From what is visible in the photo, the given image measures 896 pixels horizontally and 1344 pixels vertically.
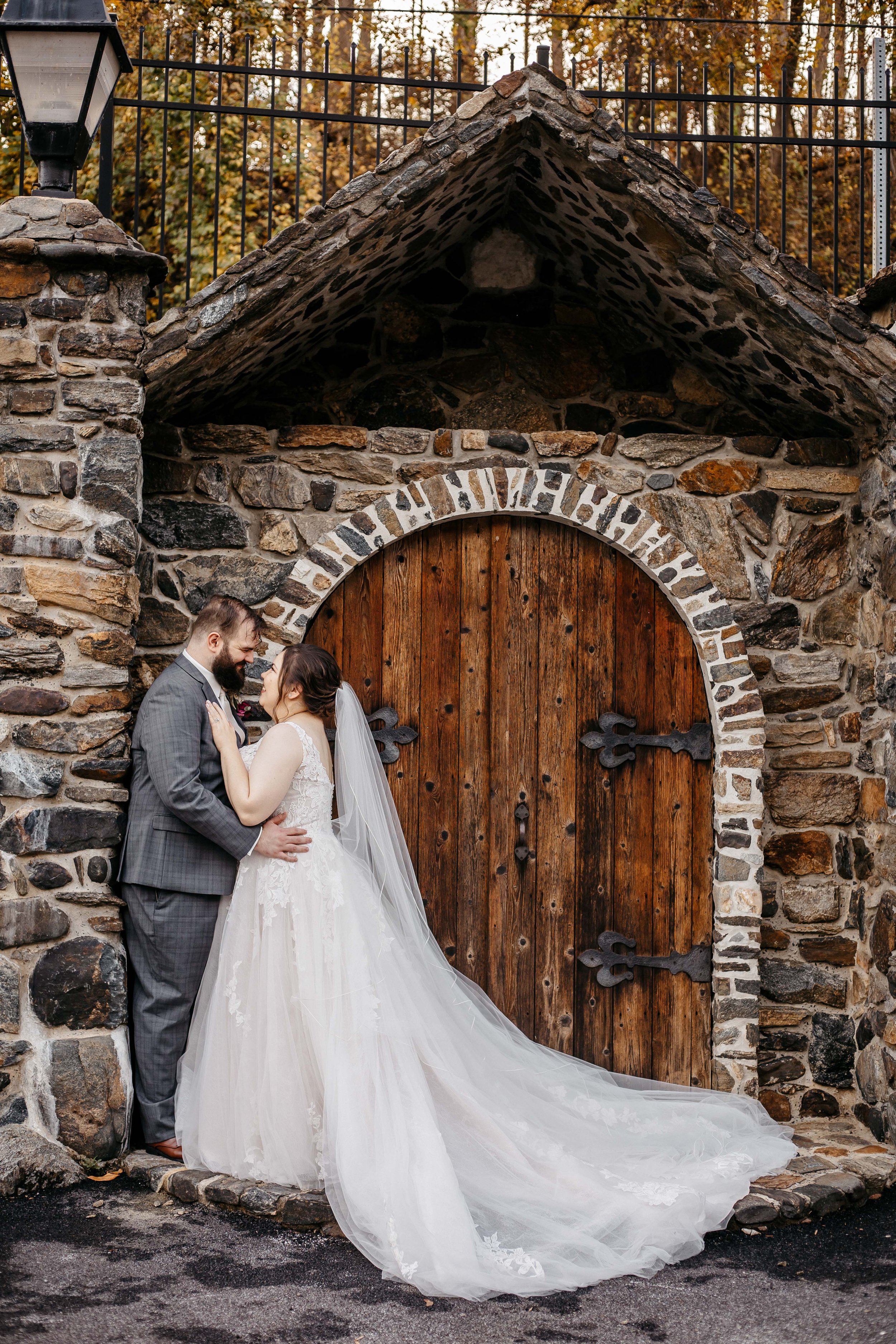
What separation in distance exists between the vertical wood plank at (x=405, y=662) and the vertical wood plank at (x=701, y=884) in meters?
1.14

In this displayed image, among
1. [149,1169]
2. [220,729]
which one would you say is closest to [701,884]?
[220,729]

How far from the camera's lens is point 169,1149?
3891mm

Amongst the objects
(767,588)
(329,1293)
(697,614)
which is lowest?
(329,1293)

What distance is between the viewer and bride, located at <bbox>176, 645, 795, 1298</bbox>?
331 centimetres

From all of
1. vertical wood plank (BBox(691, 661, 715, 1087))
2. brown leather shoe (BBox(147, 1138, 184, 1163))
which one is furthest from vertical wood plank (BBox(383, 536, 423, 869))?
brown leather shoe (BBox(147, 1138, 184, 1163))

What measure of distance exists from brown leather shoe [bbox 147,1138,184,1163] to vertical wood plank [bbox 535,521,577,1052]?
1.48 metres

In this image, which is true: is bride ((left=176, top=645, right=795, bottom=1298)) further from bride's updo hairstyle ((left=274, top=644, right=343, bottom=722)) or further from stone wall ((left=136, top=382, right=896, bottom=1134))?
stone wall ((left=136, top=382, right=896, bottom=1134))

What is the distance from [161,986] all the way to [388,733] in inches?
51.2

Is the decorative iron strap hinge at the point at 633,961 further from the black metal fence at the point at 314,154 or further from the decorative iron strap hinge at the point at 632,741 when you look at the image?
the black metal fence at the point at 314,154

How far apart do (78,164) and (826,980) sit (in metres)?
4.29

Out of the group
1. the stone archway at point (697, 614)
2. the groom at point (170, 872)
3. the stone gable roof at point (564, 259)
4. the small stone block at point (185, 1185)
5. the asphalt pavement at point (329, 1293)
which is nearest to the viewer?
the asphalt pavement at point (329, 1293)

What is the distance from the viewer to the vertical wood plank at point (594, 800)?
4625 mm

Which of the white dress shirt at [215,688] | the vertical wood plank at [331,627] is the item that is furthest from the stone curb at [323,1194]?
the vertical wood plank at [331,627]

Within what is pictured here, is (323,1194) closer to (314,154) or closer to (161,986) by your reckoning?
(161,986)
